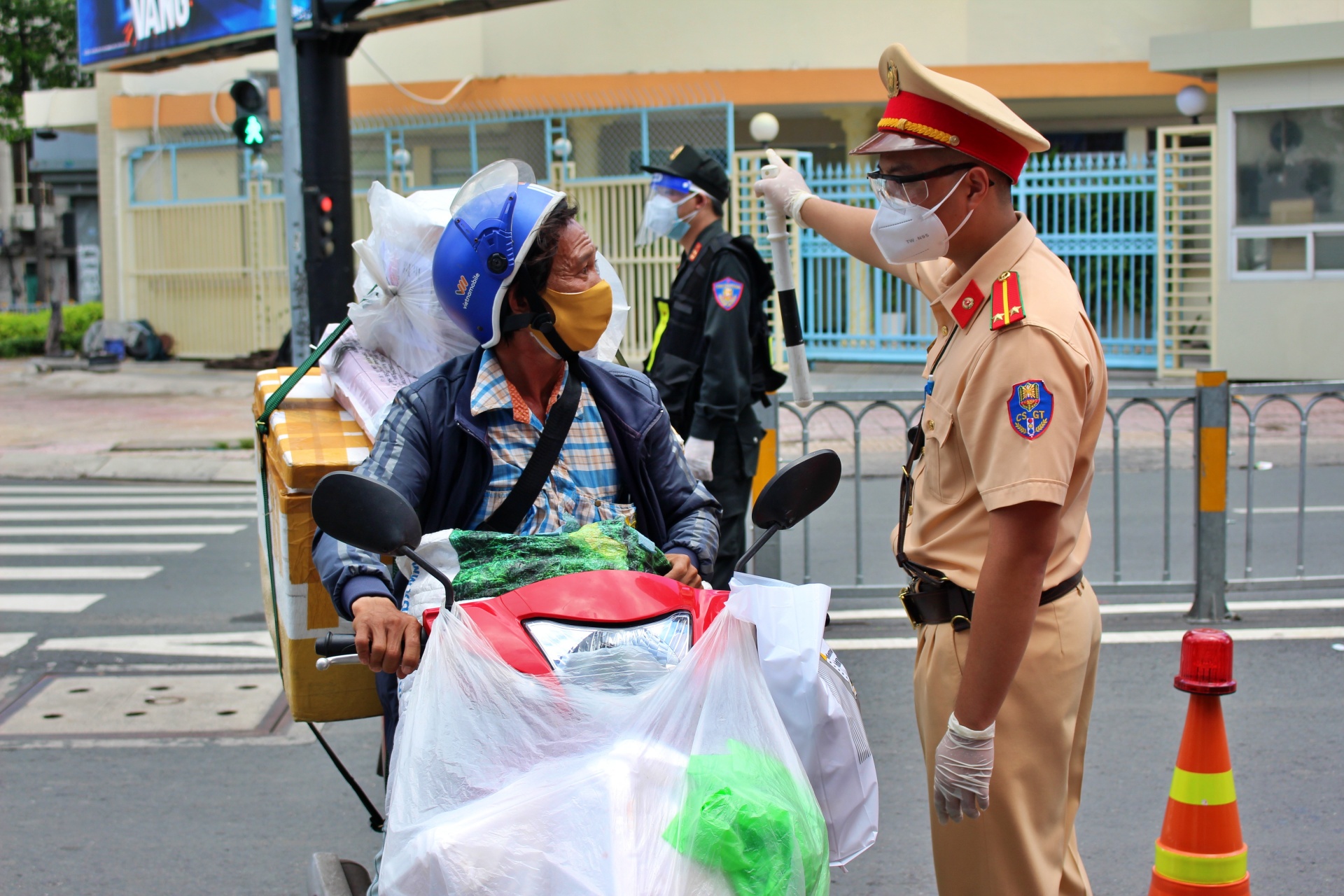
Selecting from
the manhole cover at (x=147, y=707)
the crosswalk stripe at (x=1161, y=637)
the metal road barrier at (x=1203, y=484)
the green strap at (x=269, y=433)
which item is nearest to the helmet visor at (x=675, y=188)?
the metal road barrier at (x=1203, y=484)

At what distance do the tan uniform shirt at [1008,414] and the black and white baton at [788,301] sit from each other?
0.73 meters

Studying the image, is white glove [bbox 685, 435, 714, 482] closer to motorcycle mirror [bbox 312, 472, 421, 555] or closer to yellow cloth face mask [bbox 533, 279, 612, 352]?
yellow cloth face mask [bbox 533, 279, 612, 352]

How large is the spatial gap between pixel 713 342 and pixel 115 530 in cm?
593

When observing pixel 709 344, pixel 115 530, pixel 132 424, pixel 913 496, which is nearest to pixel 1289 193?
pixel 709 344

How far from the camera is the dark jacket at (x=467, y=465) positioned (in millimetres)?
2629

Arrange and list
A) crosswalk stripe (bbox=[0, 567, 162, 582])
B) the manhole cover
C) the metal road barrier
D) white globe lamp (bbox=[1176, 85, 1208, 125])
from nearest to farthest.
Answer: the manhole cover → the metal road barrier → crosswalk stripe (bbox=[0, 567, 162, 582]) → white globe lamp (bbox=[1176, 85, 1208, 125])

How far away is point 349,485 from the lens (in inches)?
87.4

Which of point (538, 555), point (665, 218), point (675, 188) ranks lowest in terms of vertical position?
point (538, 555)

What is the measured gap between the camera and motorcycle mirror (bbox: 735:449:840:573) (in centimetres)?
255

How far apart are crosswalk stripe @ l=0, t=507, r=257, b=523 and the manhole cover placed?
437 cm

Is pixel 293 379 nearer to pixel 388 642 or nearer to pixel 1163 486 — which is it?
pixel 388 642

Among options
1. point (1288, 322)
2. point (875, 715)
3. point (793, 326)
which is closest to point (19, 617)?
point (875, 715)

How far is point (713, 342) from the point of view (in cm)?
555

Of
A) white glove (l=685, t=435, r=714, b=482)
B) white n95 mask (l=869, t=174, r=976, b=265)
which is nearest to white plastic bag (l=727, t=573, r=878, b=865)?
white n95 mask (l=869, t=174, r=976, b=265)
